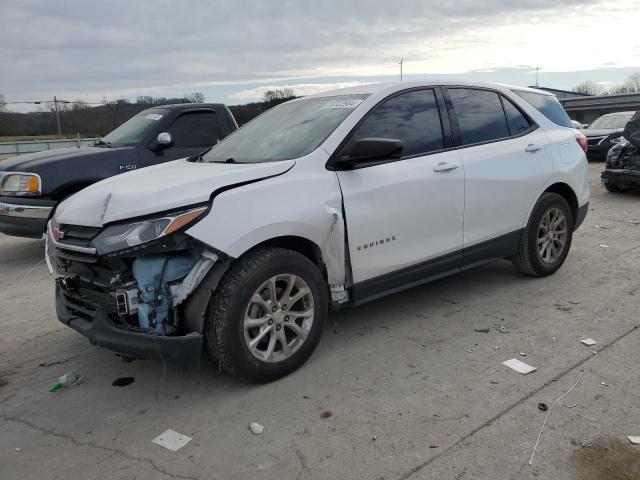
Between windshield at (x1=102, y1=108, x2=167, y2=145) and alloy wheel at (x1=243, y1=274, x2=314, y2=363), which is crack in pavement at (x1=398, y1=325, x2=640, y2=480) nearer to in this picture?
alloy wheel at (x1=243, y1=274, x2=314, y2=363)

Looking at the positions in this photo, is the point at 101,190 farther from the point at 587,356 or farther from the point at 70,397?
the point at 587,356

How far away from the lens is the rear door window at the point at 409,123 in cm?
410

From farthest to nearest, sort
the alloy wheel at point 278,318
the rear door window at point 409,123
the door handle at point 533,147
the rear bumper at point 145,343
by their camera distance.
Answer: the door handle at point 533,147, the rear door window at point 409,123, the alloy wheel at point 278,318, the rear bumper at point 145,343

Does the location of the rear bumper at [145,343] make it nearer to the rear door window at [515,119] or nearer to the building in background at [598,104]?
the rear door window at [515,119]

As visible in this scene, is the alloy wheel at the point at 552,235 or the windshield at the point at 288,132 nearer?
the windshield at the point at 288,132

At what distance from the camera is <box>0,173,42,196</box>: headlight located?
6.66 m

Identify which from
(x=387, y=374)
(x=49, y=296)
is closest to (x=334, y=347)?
(x=387, y=374)

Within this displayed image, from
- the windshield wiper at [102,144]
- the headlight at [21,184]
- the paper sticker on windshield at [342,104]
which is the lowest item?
the headlight at [21,184]

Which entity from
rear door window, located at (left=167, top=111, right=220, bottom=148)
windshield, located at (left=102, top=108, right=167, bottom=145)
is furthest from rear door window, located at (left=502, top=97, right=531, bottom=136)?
windshield, located at (left=102, top=108, right=167, bottom=145)

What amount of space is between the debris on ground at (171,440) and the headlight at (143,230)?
106 centimetres

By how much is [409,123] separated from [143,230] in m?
2.22

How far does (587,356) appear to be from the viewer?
3758mm

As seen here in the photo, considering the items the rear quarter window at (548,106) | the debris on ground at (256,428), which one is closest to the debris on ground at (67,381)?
the debris on ground at (256,428)

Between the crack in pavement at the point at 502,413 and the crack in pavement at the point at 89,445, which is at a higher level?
the crack in pavement at the point at 89,445
